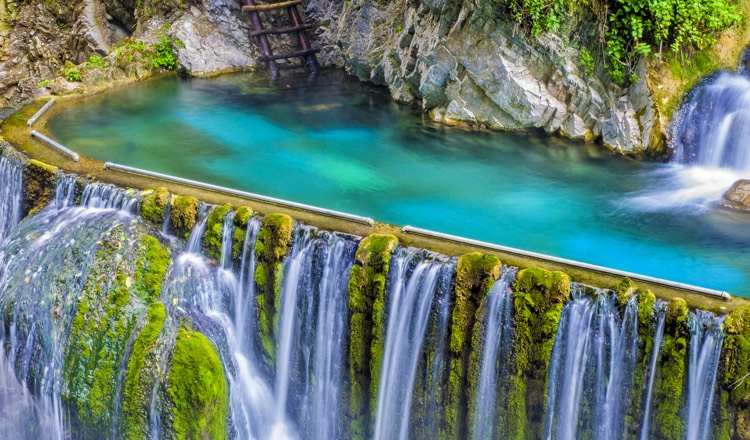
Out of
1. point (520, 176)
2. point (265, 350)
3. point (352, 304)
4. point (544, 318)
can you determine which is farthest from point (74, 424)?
point (520, 176)

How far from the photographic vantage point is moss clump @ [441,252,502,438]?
8.76 m

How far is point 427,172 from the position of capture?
523 inches

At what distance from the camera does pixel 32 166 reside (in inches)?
486

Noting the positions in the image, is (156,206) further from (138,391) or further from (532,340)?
(532,340)

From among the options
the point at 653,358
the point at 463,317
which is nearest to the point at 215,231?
the point at 463,317

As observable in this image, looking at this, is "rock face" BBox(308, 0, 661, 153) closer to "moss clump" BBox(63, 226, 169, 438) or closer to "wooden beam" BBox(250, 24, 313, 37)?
"wooden beam" BBox(250, 24, 313, 37)

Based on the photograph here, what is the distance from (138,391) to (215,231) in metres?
2.37

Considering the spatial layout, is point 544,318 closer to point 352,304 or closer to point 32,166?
point 352,304

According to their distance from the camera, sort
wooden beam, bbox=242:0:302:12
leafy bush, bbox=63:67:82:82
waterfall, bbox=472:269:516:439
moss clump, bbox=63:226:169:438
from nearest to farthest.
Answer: waterfall, bbox=472:269:516:439 → moss clump, bbox=63:226:169:438 → leafy bush, bbox=63:67:82:82 → wooden beam, bbox=242:0:302:12

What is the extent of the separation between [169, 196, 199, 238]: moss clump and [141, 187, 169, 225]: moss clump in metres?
0.20

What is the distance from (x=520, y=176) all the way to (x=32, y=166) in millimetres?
8098

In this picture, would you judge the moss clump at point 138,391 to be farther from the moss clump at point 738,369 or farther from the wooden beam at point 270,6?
the wooden beam at point 270,6

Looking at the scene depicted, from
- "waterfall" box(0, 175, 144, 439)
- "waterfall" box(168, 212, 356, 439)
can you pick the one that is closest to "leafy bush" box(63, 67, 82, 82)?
"waterfall" box(0, 175, 144, 439)

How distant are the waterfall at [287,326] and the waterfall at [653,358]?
3708 millimetres
